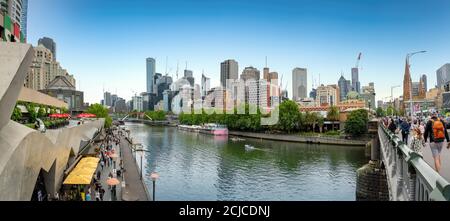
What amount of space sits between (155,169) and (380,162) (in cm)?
1915

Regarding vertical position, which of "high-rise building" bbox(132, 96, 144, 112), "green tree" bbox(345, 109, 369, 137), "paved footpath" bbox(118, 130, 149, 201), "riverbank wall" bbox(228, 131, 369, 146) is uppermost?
"high-rise building" bbox(132, 96, 144, 112)

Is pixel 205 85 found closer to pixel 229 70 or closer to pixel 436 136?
pixel 229 70

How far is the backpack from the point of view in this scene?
707cm

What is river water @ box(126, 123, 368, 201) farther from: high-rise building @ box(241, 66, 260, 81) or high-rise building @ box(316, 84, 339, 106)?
high-rise building @ box(241, 66, 260, 81)

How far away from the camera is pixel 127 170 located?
2458 cm

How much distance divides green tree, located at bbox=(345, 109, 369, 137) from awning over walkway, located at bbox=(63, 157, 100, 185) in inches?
1585

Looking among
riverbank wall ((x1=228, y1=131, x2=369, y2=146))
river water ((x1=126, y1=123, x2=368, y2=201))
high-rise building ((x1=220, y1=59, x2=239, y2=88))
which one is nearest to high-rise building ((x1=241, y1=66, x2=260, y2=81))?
high-rise building ((x1=220, y1=59, x2=239, y2=88))

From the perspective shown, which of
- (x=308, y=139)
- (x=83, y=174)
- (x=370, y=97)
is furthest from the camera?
(x=370, y=97)

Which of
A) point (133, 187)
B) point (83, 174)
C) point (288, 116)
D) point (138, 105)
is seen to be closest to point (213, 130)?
point (288, 116)

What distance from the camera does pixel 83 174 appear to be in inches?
617

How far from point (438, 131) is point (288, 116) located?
53.2 meters

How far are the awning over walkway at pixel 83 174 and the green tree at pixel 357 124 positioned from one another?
40252 mm

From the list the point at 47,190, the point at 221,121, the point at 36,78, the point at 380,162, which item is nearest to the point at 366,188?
the point at 380,162

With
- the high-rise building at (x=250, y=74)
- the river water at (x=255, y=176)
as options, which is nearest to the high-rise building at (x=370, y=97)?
the river water at (x=255, y=176)
